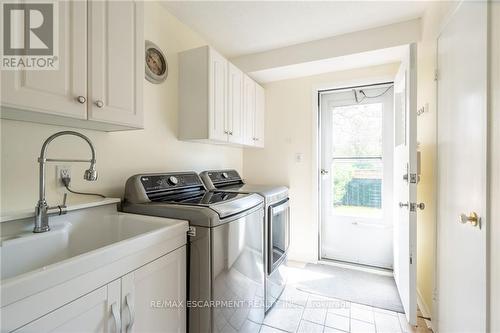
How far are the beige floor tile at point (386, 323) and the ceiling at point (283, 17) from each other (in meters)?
2.48

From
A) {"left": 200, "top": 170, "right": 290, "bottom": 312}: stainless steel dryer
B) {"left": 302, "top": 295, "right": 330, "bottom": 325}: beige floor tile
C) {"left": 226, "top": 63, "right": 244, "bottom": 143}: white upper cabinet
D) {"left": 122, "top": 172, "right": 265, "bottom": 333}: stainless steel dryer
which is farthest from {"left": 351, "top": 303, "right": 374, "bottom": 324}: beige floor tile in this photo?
{"left": 226, "top": 63, "right": 244, "bottom": 143}: white upper cabinet

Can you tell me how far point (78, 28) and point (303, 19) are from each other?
5.62ft

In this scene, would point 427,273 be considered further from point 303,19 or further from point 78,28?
point 78,28

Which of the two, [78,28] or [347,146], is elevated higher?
[78,28]

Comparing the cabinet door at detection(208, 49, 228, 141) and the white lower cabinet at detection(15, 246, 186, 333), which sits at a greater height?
the cabinet door at detection(208, 49, 228, 141)

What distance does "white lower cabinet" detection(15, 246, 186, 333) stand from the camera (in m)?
0.74

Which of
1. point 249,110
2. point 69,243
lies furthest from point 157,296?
point 249,110

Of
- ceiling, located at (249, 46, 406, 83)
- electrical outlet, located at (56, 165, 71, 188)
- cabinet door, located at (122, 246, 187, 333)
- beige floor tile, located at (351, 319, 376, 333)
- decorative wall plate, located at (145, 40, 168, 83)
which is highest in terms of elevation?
ceiling, located at (249, 46, 406, 83)

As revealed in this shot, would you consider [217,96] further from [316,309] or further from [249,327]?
[316,309]

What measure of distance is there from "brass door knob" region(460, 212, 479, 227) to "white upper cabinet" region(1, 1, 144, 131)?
1.74 meters

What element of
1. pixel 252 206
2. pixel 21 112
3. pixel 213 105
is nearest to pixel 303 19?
pixel 213 105

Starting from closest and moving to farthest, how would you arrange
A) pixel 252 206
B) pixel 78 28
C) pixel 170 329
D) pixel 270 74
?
1. pixel 78 28
2. pixel 170 329
3. pixel 252 206
4. pixel 270 74

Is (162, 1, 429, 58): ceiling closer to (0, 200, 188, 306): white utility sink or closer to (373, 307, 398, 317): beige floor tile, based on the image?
(0, 200, 188, 306): white utility sink

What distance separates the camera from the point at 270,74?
276 cm
